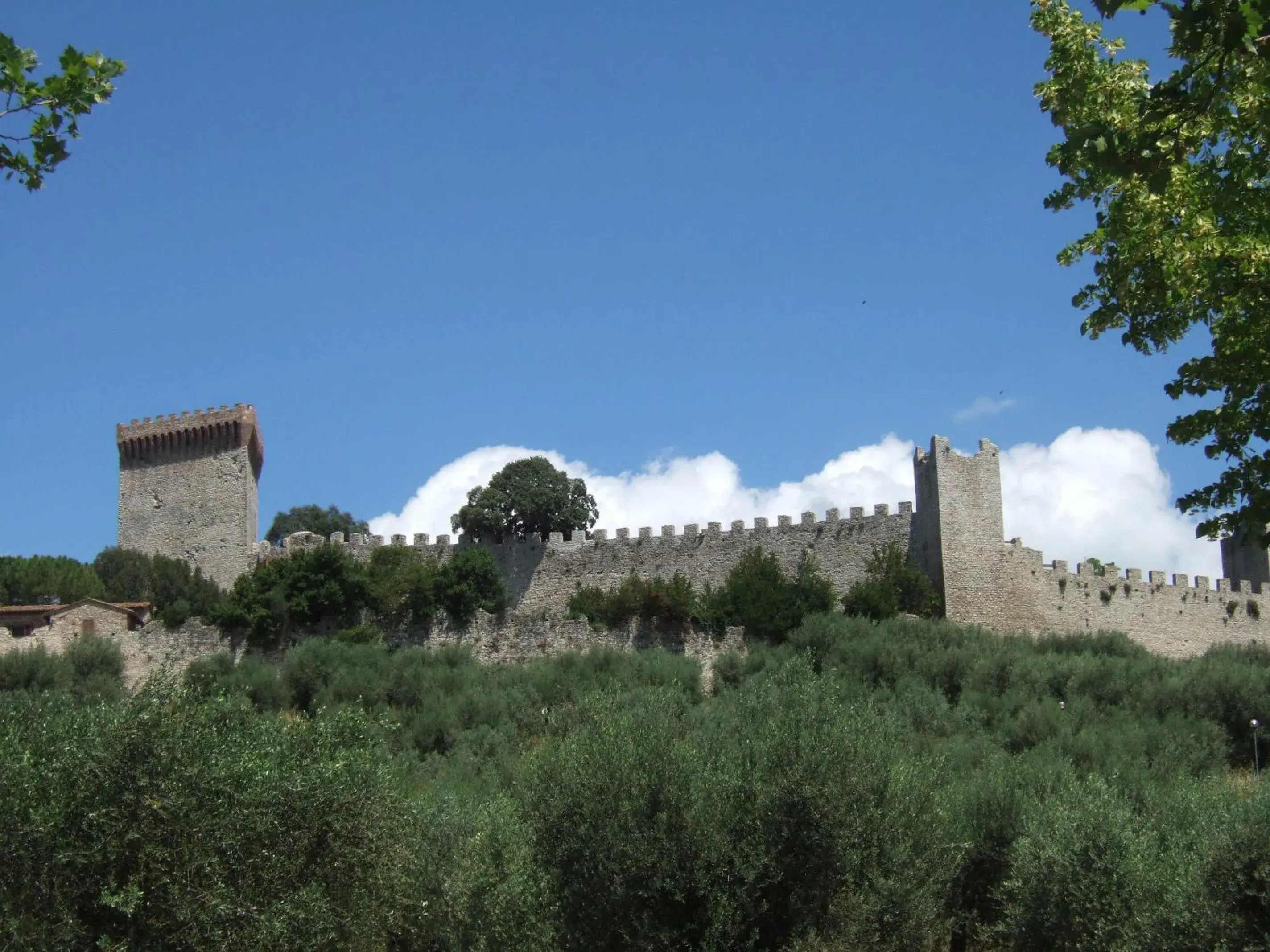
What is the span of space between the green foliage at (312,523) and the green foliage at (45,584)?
1424cm

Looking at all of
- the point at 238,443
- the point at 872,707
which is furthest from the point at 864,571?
the point at 238,443

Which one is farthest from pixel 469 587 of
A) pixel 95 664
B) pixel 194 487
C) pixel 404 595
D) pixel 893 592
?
pixel 194 487

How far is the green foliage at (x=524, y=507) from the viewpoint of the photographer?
38.8 m

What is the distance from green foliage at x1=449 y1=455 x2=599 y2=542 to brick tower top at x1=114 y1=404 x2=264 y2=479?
5974mm

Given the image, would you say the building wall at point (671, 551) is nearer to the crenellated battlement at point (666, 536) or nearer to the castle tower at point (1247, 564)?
the crenellated battlement at point (666, 536)

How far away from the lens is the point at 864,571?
33.5 m

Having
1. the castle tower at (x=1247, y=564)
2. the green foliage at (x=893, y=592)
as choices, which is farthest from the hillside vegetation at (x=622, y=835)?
the castle tower at (x=1247, y=564)

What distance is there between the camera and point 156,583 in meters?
36.6

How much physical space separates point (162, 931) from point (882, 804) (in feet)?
26.9

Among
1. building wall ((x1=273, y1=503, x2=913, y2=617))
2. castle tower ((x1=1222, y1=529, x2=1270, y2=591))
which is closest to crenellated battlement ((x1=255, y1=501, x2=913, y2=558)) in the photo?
building wall ((x1=273, y1=503, x2=913, y2=617))

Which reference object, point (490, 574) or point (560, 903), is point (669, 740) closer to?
point (560, 903)

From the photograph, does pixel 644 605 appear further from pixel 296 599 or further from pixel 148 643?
pixel 148 643

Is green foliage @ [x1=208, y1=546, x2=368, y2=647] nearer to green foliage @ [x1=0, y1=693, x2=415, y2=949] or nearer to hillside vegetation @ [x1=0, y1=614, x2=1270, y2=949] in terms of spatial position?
hillside vegetation @ [x1=0, y1=614, x2=1270, y2=949]

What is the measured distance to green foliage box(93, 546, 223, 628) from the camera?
3484 centimetres
